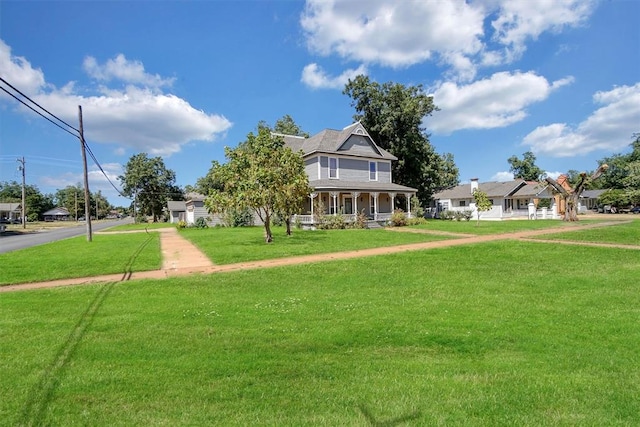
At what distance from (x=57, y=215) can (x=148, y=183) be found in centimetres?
6754

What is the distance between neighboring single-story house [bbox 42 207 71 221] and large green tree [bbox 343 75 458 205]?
4211 inches

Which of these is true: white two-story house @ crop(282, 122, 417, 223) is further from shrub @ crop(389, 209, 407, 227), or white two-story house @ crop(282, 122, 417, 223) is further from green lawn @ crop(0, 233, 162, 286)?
green lawn @ crop(0, 233, 162, 286)

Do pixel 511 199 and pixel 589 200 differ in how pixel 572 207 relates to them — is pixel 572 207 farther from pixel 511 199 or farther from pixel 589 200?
pixel 589 200

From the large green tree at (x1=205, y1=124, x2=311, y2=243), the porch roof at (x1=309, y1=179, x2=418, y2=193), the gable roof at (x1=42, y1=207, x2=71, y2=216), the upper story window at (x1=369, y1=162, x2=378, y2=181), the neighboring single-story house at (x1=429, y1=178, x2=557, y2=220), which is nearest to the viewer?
the large green tree at (x1=205, y1=124, x2=311, y2=243)

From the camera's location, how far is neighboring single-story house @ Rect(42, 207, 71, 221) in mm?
105562

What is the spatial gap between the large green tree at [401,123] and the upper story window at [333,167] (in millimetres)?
10021

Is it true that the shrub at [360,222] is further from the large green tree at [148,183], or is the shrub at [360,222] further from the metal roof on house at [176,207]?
the large green tree at [148,183]

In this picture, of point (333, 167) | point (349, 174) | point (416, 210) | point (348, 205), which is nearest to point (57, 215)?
point (333, 167)

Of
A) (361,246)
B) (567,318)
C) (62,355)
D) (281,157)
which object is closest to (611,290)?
(567,318)

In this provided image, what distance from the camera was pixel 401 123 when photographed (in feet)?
127

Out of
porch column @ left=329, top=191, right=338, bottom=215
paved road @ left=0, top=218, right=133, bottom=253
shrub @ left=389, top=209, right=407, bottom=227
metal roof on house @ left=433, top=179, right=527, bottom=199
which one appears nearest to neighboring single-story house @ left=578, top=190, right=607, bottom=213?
metal roof on house @ left=433, top=179, right=527, bottom=199

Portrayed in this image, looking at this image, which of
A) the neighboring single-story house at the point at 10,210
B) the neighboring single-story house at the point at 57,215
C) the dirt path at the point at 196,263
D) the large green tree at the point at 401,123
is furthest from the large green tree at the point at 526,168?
the neighboring single-story house at the point at 57,215

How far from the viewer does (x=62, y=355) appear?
4441 mm

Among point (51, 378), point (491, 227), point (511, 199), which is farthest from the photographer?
point (511, 199)
